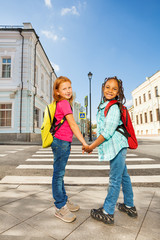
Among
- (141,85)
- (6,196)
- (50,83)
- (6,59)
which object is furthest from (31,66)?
(141,85)

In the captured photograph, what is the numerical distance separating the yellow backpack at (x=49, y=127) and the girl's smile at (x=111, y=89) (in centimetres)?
62

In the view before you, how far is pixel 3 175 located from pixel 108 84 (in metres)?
3.80

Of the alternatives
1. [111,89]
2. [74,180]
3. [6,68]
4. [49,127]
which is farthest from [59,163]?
[6,68]

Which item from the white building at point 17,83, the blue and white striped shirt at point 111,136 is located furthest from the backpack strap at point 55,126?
the white building at point 17,83

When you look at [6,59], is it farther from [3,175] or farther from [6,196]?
[6,196]

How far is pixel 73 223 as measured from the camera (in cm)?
187

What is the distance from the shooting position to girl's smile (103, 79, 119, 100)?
1.99 meters

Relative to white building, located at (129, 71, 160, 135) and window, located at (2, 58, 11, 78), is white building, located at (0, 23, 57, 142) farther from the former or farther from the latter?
white building, located at (129, 71, 160, 135)

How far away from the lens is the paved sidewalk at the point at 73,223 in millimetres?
1647

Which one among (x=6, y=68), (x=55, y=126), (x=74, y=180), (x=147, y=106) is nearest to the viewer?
(x=55, y=126)

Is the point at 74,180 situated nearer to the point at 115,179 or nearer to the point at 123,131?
the point at 115,179

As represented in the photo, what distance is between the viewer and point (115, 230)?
1.74m

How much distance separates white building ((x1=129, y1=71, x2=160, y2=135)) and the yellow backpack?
28.8 m

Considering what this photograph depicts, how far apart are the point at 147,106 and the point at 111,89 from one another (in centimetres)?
3502
